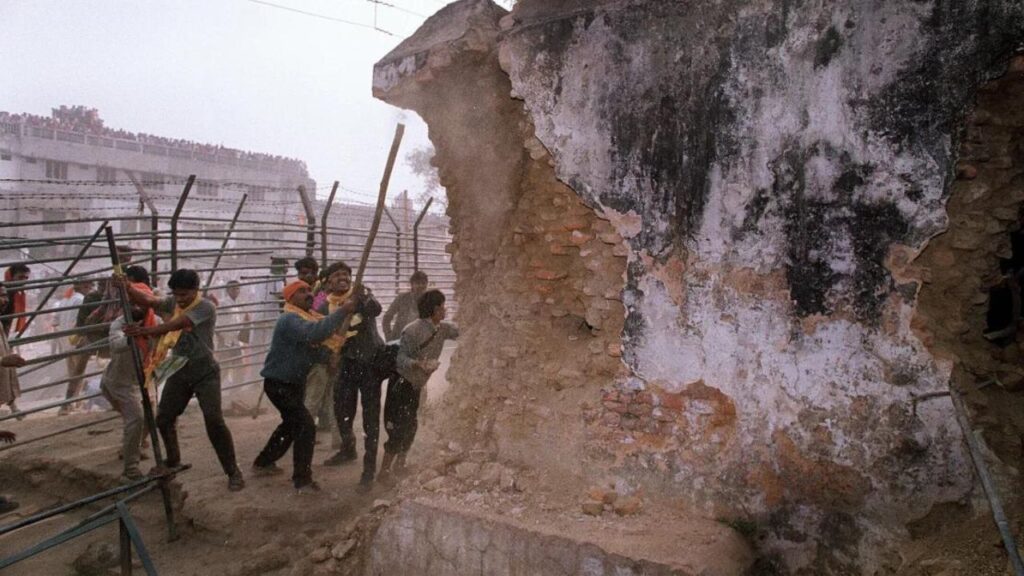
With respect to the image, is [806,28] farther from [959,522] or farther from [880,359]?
[959,522]

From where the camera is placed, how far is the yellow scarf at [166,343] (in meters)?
4.73

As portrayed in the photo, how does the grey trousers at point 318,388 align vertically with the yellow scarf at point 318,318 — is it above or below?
below

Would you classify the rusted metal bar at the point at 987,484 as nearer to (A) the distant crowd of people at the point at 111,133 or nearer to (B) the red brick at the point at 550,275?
(B) the red brick at the point at 550,275

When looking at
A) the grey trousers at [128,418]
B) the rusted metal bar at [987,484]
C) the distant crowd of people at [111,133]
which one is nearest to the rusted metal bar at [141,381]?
the grey trousers at [128,418]

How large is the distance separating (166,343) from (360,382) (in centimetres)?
149

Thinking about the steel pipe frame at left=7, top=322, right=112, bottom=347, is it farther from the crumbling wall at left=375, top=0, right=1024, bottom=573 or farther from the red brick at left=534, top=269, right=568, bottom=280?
the red brick at left=534, top=269, right=568, bottom=280

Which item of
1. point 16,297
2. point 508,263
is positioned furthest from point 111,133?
point 508,263

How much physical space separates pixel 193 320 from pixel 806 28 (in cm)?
441

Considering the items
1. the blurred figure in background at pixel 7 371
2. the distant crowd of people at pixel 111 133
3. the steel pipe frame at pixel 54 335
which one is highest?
the distant crowd of people at pixel 111 133

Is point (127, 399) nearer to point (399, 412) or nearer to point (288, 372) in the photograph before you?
point (288, 372)

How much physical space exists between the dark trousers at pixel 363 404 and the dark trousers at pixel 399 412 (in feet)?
0.44

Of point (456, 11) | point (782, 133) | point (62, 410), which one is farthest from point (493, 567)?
point (62, 410)

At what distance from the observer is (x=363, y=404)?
196 inches

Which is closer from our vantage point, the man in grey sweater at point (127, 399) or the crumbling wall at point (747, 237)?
the crumbling wall at point (747, 237)
